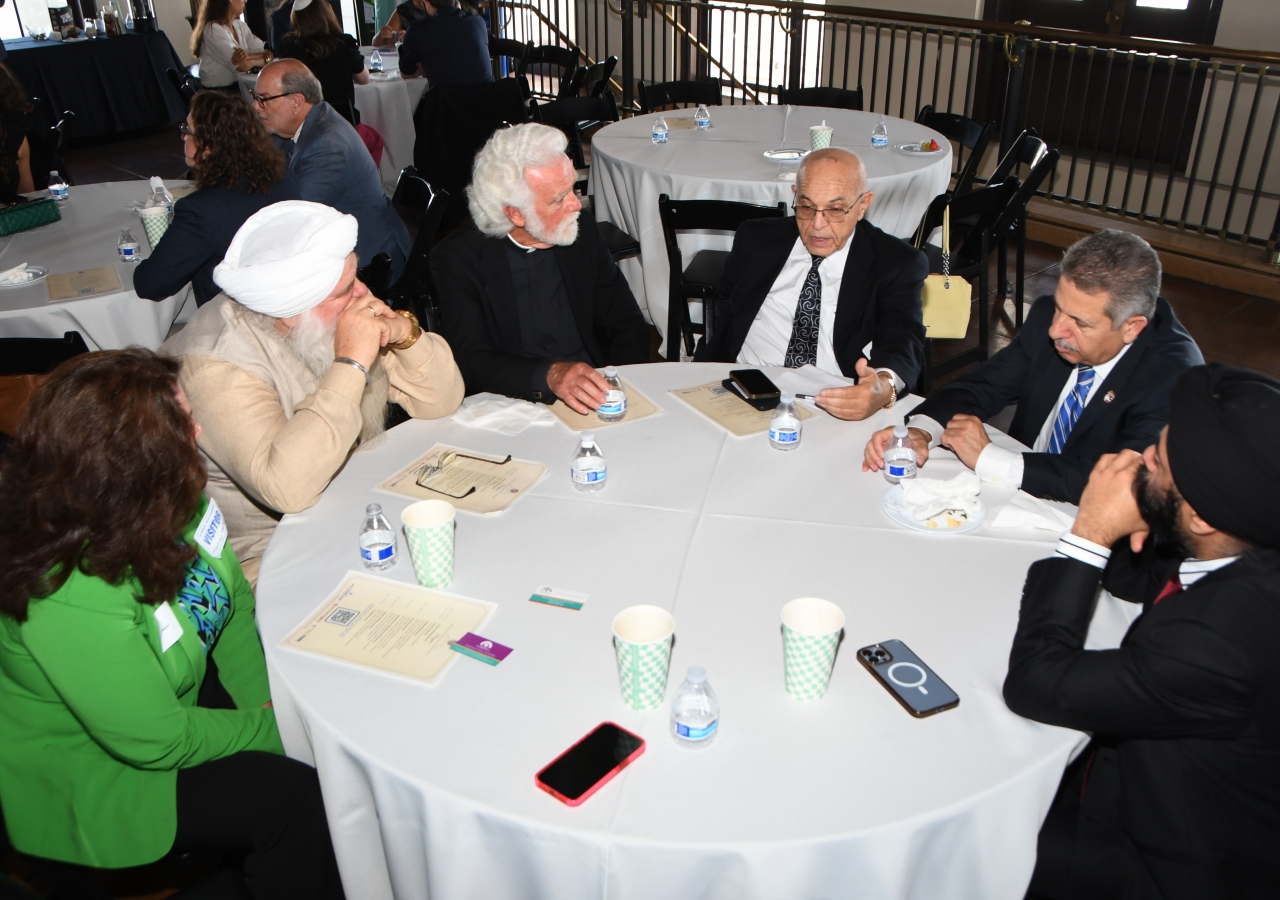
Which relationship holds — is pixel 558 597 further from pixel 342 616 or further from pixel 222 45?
pixel 222 45

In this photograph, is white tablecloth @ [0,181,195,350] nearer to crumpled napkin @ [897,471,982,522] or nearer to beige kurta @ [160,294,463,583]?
beige kurta @ [160,294,463,583]

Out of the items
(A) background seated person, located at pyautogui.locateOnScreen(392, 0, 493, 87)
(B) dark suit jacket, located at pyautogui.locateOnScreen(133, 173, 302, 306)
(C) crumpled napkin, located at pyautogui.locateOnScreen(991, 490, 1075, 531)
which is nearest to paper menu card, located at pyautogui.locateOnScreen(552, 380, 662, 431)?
(C) crumpled napkin, located at pyautogui.locateOnScreen(991, 490, 1075, 531)

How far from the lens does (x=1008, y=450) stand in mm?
2102

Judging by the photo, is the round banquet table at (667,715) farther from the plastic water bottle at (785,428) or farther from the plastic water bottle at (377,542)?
the plastic water bottle at (785,428)

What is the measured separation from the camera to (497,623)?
159 cm

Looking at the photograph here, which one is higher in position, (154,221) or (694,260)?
(154,221)

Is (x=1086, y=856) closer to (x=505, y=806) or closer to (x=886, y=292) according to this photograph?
(x=505, y=806)

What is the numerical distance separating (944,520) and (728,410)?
67 centimetres

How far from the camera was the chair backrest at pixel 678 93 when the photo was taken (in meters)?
6.37

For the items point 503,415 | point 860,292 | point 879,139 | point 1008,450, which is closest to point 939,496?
Result: point 1008,450

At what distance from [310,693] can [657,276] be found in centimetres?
349

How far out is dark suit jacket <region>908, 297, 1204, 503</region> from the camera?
203 centimetres

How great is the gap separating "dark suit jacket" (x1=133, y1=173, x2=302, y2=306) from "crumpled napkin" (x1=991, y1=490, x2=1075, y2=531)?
8.52 feet

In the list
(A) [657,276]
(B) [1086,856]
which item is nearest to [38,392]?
(B) [1086,856]
